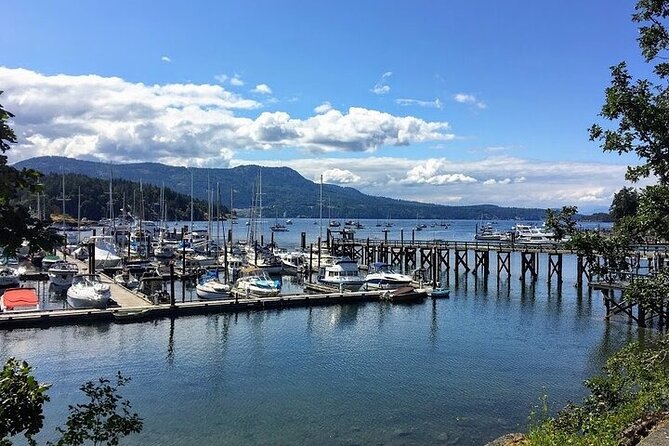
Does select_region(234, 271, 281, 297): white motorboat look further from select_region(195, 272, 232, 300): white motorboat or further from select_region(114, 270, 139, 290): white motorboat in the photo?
select_region(114, 270, 139, 290): white motorboat

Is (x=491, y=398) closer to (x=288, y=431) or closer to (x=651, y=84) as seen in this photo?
(x=288, y=431)

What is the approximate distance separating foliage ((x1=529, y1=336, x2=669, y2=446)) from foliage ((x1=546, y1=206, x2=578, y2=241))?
2.89 m

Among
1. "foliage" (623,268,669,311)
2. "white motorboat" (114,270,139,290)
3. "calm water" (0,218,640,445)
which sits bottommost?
"calm water" (0,218,640,445)

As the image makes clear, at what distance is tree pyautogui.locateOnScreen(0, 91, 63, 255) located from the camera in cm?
518

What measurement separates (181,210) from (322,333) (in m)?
169

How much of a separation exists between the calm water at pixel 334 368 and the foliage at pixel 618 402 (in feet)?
21.7

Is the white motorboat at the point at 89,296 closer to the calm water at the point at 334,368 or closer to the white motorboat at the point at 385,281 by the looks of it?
the calm water at the point at 334,368

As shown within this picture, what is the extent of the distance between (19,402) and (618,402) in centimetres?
1239

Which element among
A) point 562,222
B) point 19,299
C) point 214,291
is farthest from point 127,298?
point 562,222

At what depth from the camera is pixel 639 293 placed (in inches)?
410

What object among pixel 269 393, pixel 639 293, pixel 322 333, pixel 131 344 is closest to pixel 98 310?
→ pixel 131 344

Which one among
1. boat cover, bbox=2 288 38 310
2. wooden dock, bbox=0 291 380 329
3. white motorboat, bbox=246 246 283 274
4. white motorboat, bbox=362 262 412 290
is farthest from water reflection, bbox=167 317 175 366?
white motorboat, bbox=246 246 283 274

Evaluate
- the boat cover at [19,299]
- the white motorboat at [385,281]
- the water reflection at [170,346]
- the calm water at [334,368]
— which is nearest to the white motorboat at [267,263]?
the white motorboat at [385,281]

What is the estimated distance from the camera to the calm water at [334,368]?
19.8 m
